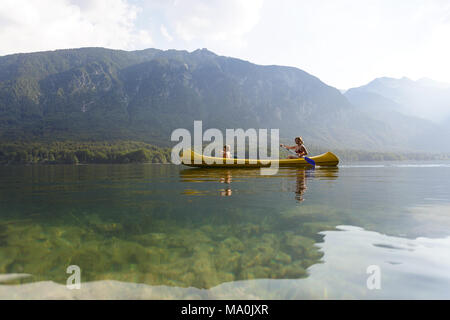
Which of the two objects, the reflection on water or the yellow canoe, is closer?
the reflection on water

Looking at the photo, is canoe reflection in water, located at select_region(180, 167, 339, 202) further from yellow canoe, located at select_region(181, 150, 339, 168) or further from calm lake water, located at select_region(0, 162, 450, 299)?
calm lake water, located at select_region(0, 162, 450, 299)

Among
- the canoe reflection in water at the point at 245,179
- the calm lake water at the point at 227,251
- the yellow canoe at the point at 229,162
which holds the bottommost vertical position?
the calm lake water at the point at 227,251

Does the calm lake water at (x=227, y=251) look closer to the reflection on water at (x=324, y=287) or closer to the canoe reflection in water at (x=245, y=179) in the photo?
the reflection on water at (x=324, y=287)

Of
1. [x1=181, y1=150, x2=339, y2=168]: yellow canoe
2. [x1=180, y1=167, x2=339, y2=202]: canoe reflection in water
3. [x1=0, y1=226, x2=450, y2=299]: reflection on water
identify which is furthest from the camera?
[x1=181, y1=150, x2=339, y2=168]: yellow canoe

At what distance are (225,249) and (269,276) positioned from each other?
149cm

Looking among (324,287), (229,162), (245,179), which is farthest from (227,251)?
(229,162)

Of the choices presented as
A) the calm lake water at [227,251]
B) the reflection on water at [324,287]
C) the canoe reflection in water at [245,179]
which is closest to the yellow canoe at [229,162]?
the canoe reflection in water at [245,179]

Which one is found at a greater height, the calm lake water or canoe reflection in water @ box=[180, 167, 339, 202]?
canoe reflection in water @ box=[180, 167, 339, 202]

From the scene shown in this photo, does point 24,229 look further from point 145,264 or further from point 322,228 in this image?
point 322,228

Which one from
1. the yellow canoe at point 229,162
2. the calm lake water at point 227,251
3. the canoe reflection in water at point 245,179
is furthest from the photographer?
the yellow canoe at point 229,162

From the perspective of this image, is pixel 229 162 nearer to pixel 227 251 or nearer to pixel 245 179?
pixel 245 179

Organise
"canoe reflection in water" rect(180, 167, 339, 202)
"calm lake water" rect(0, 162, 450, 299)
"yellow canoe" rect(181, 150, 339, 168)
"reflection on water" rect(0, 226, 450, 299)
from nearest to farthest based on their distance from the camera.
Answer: "reflection on water" rect(0, 226, 450, 299) → "calm lake water" rect(0, 162, 450, 299) → "canoe reflection in water" rect(180, 167, 339, 202) → "yellow canoe" rect(181, 150, 339, 168)

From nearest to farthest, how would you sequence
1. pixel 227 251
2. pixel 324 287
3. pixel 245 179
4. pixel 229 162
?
pixel 324 287 < pixel 227 251 < pixel 245 179 < pixel 229 162

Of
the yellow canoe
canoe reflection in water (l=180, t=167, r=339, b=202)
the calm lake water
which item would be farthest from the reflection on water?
the yellow canoe
